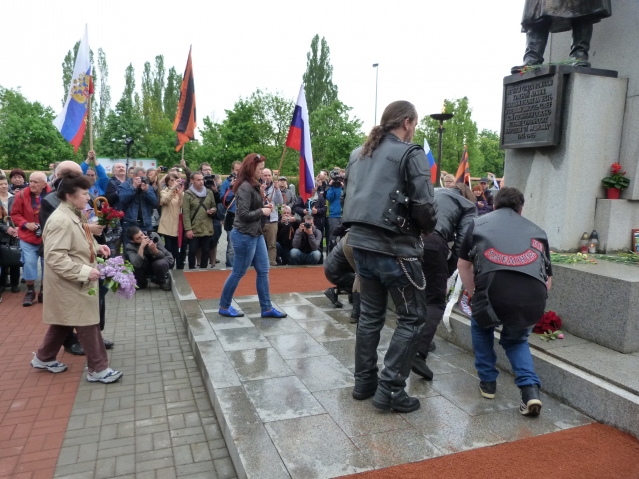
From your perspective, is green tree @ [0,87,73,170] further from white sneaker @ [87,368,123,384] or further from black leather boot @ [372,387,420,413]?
black leather boot @ [372,387,420,413]

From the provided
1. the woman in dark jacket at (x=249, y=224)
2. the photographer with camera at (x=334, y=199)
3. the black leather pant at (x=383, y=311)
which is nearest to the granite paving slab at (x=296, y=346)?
the woman in dark jacket at (x=249, y=224)

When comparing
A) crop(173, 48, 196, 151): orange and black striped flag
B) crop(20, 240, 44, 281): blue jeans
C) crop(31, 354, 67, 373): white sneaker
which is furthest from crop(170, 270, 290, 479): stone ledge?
crop(173, 48, 196, 151): orange and black striped flag

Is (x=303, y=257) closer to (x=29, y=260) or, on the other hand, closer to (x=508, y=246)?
(x=29, y=260)

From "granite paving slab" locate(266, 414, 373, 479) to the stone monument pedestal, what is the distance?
3421 millimetres

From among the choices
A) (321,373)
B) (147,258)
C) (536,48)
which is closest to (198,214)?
(147,258)

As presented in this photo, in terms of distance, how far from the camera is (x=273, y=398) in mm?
3742

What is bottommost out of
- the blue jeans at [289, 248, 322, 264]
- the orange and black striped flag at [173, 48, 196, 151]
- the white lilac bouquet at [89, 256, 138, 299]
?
the blue jeans at [289, 248, 322, 264]

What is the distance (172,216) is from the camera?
9172mm

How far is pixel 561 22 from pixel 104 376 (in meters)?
5.91

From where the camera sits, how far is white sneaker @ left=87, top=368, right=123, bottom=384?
4.55 metres

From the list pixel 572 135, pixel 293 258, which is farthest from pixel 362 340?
pixel 293 258

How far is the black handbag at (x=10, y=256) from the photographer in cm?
766

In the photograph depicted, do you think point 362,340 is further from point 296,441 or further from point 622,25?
point 622,25

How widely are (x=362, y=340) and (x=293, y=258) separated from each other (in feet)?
21.1
